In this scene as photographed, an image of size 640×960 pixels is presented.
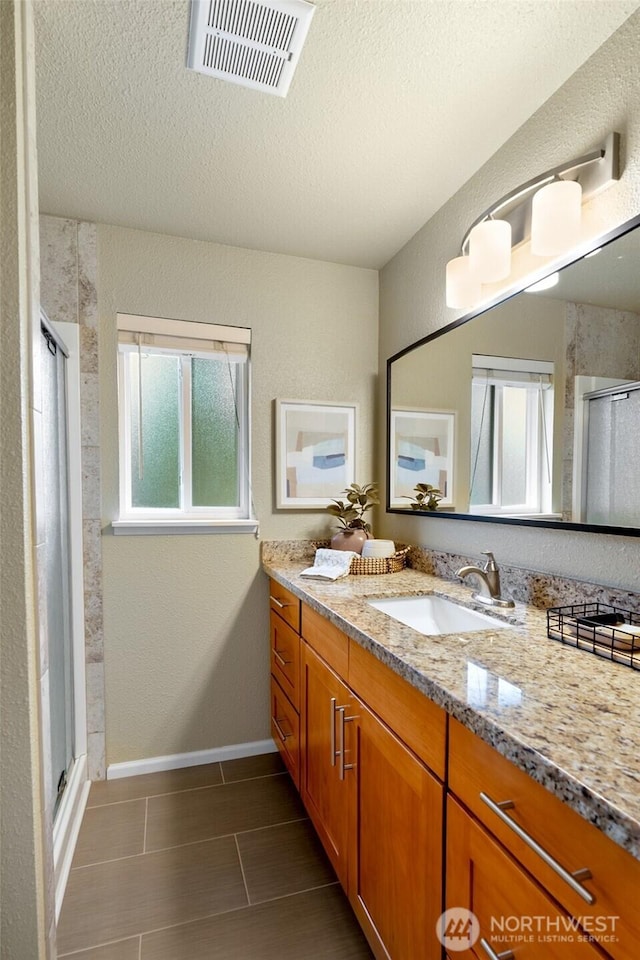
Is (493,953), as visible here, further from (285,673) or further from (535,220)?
(535,220)

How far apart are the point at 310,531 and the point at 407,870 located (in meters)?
1.45

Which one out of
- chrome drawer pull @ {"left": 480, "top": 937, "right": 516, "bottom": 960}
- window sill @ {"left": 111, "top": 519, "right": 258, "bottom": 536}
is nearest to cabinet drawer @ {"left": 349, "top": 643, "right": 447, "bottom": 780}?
chrome drawer pull @ {"left": 480, "top": 937, "right": 516, "bottom": 960}

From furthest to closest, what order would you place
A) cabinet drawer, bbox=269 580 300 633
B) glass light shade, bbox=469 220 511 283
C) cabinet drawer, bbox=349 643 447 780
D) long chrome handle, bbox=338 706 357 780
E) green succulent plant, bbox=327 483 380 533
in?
green succulent plant, bbox=327 483 380 533, cabinet drawer, bbox=269 580 300 633, glass light shade, bbox=469 220 511 283, long chrome handle, bbox=338 706 357 780, cabinet drawer, bbox=349 643 447 780

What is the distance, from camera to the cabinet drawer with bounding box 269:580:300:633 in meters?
1.72

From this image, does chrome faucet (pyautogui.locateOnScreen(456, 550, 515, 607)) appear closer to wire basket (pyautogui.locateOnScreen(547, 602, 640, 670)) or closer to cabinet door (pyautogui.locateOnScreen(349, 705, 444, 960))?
wire basket (pyautogui.locateOnScreen(547, 602, 640, 670))

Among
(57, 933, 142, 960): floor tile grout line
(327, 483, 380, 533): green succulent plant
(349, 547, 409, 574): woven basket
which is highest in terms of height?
(327, 483, 380, 533): green succulent plant

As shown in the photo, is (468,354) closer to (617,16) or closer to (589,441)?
(589,441)

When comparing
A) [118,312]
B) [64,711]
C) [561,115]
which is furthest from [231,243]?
[64,711]

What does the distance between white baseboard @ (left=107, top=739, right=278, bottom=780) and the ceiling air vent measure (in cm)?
253

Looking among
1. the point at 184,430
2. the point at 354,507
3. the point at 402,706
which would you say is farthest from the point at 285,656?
the point at 184,430

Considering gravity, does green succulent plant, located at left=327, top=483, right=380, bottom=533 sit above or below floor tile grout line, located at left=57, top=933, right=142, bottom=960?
above

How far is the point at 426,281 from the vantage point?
76.4 inches

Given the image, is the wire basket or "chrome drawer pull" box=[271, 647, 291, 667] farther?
"chrome drawer pull" box=[271, 647, 291, 667]

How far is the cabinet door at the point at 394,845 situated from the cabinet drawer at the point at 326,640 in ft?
0.48
